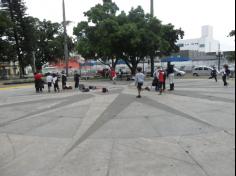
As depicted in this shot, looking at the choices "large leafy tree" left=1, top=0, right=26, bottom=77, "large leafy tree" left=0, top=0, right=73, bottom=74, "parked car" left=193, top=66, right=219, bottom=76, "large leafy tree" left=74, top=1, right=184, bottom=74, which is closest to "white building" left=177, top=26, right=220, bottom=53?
"large leafy tree" left=0, top=0, right=73, bottom=74

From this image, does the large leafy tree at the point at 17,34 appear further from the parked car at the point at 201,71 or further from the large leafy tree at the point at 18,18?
the parked car at the point at 201,71

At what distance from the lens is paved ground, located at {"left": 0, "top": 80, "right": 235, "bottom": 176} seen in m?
5.43

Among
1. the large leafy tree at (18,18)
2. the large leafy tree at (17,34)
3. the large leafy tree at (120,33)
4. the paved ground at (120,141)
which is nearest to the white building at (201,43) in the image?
the large leafy tree at (17,34)

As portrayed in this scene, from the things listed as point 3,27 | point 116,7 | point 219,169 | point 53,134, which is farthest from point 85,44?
point 219,169

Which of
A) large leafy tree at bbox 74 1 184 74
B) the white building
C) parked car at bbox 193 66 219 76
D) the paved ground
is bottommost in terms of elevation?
the paved ground

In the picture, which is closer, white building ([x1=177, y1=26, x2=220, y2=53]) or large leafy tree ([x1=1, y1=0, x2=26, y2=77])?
large leafy tree ([x1=1, y1=0, x2=26, y2=77])

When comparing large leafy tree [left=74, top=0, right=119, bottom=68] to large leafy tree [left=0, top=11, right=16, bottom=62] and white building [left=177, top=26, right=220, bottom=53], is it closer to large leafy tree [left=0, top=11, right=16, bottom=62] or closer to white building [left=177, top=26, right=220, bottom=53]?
large leafy tree [left=0, top=11, right=16, bottom=62]

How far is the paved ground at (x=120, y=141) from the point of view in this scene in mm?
5434

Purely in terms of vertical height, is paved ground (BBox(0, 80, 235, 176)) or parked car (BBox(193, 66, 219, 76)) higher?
parked car (BBox(193, 66, 219, 76))

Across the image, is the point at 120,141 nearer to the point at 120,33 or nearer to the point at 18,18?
the point at 120,33

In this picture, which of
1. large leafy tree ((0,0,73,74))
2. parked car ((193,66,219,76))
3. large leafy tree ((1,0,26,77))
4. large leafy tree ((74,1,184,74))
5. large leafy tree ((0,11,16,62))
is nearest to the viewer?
large leafy tree ((74,1,184,74))

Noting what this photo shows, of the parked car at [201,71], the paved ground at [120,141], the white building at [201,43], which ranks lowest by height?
the paved ground at [120,141]

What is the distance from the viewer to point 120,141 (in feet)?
23.3

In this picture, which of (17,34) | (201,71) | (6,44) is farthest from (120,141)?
(17,34)
